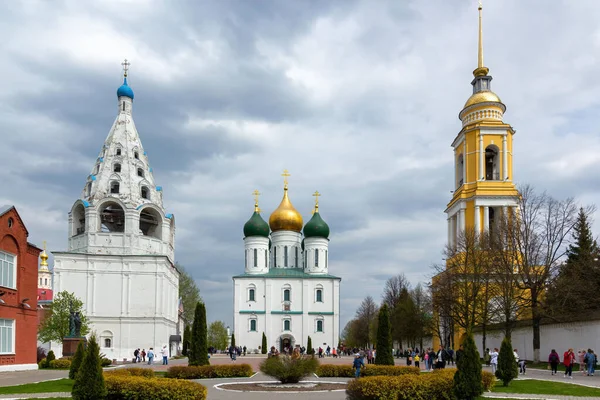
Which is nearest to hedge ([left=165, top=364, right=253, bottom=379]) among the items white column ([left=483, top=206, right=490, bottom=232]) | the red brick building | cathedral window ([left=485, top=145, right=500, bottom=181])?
the red brick building

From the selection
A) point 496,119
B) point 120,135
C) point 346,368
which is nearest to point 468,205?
point 496,119

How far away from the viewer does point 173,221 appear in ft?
A: 198

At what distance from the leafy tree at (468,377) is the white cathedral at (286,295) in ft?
180

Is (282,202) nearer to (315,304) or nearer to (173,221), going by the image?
(315,304)

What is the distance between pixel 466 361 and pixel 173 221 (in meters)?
47.4

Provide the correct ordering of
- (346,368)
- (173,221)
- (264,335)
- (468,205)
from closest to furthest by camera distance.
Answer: (346,368) → (468,205) → (173,221) → (264,335)

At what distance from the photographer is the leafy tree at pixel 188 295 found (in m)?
79.9

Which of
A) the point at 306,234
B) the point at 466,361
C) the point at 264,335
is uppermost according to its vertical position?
the point at 306,234

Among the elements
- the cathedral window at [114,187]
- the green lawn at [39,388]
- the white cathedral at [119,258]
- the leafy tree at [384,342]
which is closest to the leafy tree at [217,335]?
the white cathedral at [119,258]

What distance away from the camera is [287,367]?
21.8 metres

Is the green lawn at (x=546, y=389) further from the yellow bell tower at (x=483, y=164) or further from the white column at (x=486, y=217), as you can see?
the white column at (x=486, y=217)

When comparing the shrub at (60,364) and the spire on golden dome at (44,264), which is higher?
the spire on golden dome at (44,264)

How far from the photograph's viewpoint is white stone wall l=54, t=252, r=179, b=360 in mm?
52125

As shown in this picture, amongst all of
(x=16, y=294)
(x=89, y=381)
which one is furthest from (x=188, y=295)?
(x=89, y=381)
